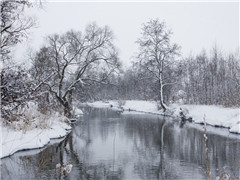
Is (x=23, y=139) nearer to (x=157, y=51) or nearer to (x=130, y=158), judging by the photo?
(x=130, y=158)

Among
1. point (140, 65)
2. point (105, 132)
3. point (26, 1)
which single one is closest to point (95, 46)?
point (140, 65)

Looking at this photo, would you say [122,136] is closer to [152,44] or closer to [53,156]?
[53,156]

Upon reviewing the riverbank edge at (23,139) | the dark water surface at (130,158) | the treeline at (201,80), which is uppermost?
the treeline at (201,80)

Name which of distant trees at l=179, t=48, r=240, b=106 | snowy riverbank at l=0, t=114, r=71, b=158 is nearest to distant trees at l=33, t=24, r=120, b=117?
snowy riverbank at l=0, t=114, r=71, b=158

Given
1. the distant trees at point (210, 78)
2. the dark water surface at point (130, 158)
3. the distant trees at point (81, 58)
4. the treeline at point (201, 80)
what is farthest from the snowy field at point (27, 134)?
the distant trees at point (210, 78)

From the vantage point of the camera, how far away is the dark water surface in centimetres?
806

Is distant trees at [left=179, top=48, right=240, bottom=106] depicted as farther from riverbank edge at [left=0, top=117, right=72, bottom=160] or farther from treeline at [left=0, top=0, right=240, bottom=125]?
riverbank edge at [left=0, top=117, right=72, bottom=160]

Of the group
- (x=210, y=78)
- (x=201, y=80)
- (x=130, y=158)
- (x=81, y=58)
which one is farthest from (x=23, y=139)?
(x=201, y=80)

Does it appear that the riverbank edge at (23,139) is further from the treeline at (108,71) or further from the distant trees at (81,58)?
the distant trees at (81,58)

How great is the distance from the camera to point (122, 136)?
610 inches

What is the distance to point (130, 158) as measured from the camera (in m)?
10.2

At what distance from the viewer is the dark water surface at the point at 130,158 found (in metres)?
8.06

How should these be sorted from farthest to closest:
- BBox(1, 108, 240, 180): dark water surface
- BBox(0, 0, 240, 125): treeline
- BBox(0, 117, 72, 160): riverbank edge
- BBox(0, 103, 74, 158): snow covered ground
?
1. BBox(0, 0, 240, 125): treeline
2. BBox(0, 103, 74, 158): snow covered ground
3. BBox(0, 117, 72, 160): riverbank edge
4. BBox(1, 108, 240, 180): dark water surface

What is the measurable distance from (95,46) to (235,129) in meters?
14.0
